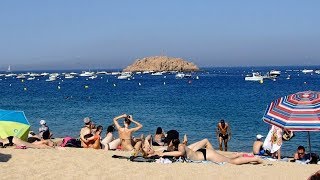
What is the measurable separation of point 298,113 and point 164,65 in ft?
583

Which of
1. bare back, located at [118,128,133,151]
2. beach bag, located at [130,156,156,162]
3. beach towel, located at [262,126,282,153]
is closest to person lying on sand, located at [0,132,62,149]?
bare back, located at [118,128,133,151]

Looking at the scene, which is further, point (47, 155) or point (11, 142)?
point (11, 142)

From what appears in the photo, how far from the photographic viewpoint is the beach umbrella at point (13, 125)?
12945 mm

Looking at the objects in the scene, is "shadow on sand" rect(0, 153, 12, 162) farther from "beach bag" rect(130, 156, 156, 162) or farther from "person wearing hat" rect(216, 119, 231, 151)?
"person wearing hat" rect(216, 119, 231, 151)

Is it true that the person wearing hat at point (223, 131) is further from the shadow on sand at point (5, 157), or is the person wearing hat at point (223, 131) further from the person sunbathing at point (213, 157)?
the shadow on sand at point (5, 157)

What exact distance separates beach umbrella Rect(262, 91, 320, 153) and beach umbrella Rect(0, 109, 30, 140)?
21.5ft

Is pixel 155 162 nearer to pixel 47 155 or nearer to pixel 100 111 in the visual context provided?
pixel 47 155

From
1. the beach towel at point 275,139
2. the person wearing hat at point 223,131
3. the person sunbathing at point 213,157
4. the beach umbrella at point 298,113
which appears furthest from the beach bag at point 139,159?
the person wearing hat at point 223,131

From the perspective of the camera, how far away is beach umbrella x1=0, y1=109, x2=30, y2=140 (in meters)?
12.9

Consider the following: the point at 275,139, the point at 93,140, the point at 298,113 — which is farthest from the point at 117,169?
the point at 275,139

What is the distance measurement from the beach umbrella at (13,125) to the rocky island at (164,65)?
174421mm

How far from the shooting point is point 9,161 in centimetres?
1149

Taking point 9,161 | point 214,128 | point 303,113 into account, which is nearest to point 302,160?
point 303,113

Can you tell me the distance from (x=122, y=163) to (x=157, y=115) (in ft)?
69.3
